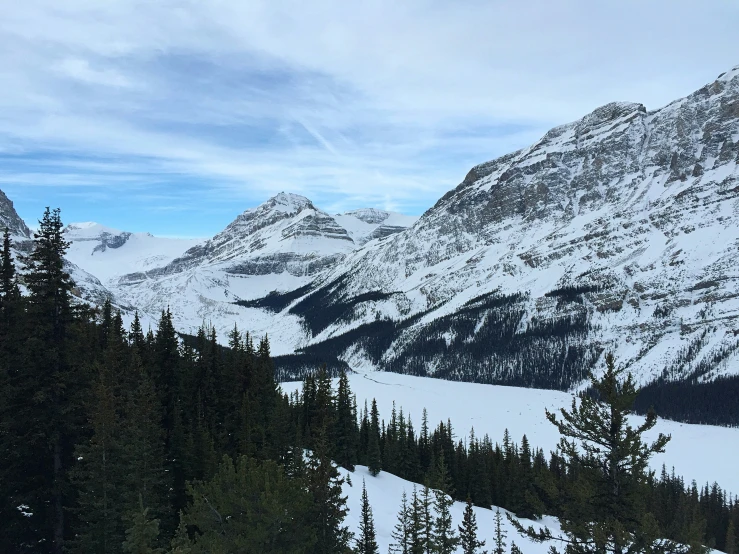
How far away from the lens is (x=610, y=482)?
1487 centimetres

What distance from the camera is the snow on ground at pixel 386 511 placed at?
148ft

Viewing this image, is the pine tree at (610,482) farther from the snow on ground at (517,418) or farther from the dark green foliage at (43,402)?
the snow on ground at (517,418)

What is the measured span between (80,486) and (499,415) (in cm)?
13318

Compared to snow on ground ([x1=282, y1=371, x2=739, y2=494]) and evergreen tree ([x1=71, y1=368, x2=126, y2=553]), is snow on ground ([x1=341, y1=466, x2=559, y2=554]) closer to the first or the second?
evergreen tree ([x1=71, y1=368, x2=126, y2=553])

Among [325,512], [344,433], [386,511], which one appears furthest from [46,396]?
[344,433]

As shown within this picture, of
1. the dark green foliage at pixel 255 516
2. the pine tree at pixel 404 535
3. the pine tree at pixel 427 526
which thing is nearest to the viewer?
the dark green foliage at pixel 255 516

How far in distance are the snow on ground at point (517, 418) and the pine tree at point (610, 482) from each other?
93.9 m

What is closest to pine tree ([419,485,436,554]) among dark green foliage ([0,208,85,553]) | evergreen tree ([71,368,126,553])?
evergreen tree ([71,368,126,553])

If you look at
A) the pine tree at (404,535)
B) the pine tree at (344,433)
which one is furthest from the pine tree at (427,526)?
the pine tree at (344,433)

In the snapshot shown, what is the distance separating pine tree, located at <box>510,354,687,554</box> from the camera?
1388cm

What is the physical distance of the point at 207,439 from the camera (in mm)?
32781

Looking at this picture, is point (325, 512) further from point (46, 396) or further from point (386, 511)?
point (386, 511)

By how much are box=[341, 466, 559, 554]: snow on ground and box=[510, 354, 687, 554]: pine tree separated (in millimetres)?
28615

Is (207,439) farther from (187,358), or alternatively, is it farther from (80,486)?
(187,358)
